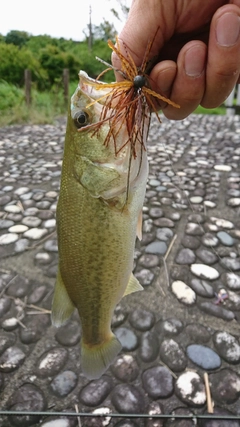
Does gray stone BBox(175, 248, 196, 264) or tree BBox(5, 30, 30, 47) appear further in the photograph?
tree BBox(5, 30, 30, 47)

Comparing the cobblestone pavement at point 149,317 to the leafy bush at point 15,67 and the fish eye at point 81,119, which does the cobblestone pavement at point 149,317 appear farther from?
the leafy bush at point 15,67

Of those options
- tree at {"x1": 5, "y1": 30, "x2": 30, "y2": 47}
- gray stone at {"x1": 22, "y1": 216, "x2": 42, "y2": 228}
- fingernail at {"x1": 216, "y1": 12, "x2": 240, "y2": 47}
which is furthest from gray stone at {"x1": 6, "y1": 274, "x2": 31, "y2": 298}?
tree at {"x1": 5, "y1": 30, "x2": 30, "y2": 47}

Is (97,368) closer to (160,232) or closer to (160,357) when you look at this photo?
(160,357)

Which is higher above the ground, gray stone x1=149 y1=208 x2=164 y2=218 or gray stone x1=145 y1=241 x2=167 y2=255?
gray stone x1=149 y1=208 x2=164 y2=218

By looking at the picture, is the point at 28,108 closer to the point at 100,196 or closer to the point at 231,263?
the point at 231,263

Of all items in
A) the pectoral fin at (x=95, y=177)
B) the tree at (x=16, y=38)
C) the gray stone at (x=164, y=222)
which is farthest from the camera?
the tree at (x=16, y=38)

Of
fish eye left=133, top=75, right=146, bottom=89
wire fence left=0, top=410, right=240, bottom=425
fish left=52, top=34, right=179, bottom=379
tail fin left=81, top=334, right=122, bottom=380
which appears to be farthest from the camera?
wire fence left=0, top=410, right=240, bottom=425

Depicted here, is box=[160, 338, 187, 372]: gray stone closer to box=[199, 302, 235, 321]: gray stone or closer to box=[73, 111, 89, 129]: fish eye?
box=[199, 302, 235, 321]: gray stone

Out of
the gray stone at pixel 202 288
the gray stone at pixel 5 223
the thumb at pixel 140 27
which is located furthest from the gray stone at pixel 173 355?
the gray stone at pixel 5 223
